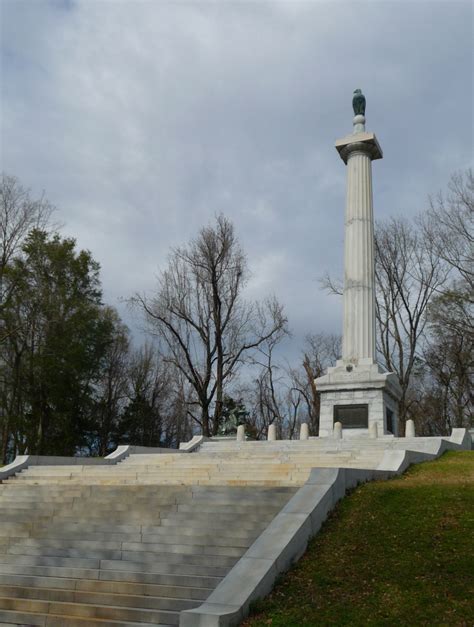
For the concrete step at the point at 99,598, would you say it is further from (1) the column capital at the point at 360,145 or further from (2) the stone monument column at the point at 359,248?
(1) the column capital at the point at 360,145

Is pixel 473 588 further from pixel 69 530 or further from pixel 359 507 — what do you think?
pixel 69 530

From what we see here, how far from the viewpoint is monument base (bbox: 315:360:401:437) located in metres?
24.1

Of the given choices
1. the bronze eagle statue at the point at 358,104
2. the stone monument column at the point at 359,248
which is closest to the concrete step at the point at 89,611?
the stone monument column at the point at 359,248

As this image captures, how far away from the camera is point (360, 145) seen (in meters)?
28.4

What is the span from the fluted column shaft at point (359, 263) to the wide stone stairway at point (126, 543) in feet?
37.2

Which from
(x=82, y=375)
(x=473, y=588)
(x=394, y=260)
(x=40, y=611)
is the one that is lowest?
(x=40, y=611)

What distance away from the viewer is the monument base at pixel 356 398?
2414cm

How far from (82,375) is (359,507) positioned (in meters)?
29.5

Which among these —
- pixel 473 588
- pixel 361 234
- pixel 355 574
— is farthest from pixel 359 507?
pixel 361 234

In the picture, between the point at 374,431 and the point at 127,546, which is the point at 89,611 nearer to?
the point at 127,546

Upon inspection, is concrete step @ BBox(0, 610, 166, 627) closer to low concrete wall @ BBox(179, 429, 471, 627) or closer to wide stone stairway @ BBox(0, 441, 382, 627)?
wide stone stairway @ BBox(0, 441, 382, 627)

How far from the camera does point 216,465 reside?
16312 mm

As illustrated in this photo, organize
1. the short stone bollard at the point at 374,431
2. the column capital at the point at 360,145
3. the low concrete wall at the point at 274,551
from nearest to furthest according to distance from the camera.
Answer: the low concrete wall at the point at 274,551
the short stone bollard at the point at 374,431
the column capital at the point at 360,145

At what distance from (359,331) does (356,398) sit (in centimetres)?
310
